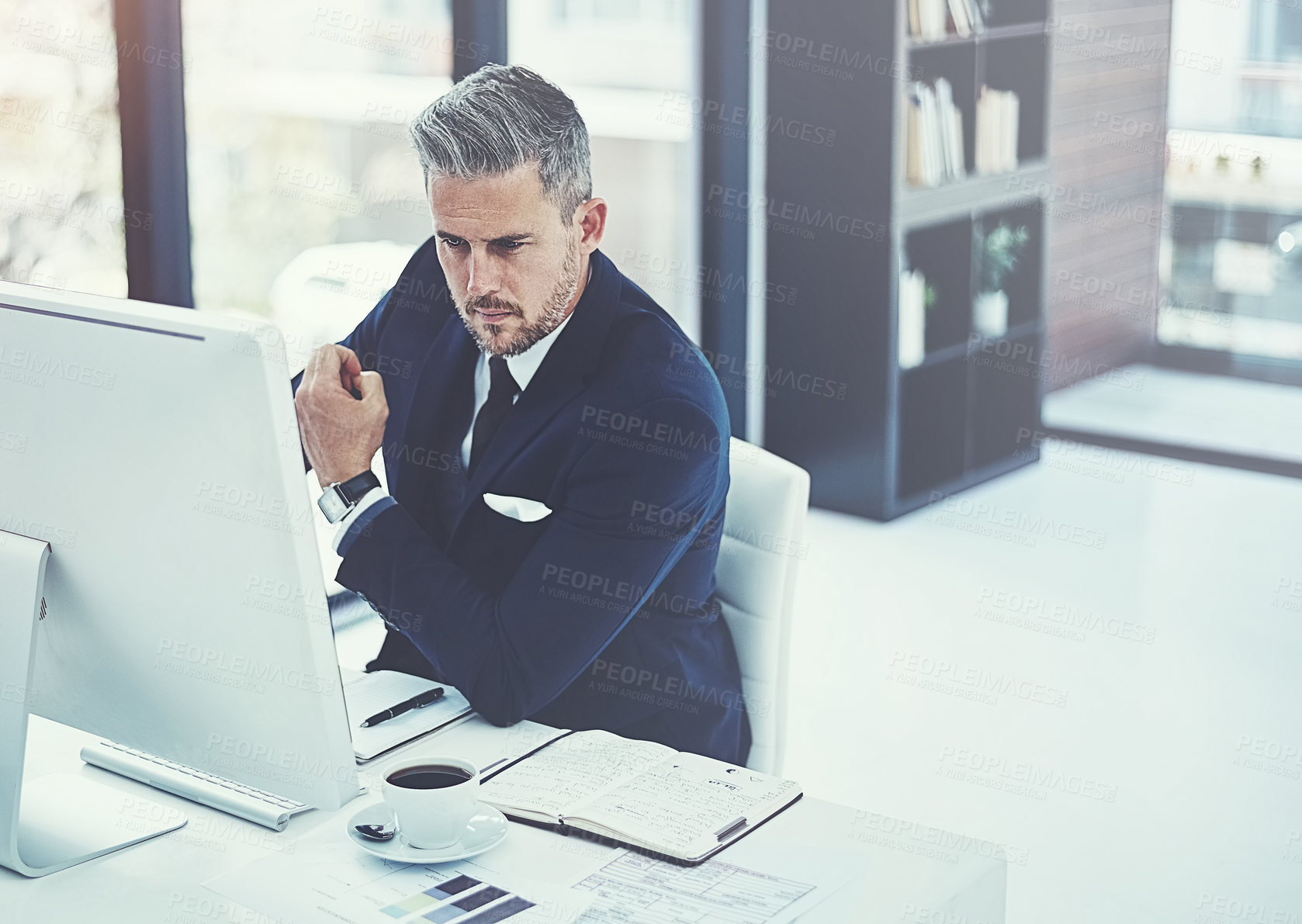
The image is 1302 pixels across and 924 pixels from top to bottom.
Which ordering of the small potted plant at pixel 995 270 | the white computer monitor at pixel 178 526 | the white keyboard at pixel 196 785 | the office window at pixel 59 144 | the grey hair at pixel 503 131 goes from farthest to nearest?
the small potted plant at pixel 995 270 < the office window at pixel 59 144 < the grey hair at pixel 503 131 < the white keyboard at pixel 196 785 < the white computer monitor at pixel 178 526

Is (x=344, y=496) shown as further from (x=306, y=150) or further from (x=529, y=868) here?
(x=306, y=150)

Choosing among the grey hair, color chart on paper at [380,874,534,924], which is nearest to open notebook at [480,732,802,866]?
color chart on paper at [380,874,534,924]

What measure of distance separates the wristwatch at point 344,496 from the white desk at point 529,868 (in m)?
0.32

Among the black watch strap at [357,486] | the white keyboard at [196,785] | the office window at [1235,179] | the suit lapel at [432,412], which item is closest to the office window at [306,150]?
the suit lapel at [432,412]

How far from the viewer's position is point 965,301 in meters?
4.90

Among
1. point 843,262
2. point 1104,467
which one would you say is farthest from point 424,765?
point 1104,467

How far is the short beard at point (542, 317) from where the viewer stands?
5.86ft

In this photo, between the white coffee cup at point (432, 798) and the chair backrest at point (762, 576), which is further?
the chair backrest at point (762, 576)

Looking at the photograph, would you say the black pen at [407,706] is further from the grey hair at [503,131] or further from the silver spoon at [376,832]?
the grey hair at [503,131]

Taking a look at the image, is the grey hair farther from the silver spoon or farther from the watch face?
the silver spoon

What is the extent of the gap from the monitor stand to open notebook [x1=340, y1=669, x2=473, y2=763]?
0.68 ft

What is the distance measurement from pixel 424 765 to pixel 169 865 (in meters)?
0.25

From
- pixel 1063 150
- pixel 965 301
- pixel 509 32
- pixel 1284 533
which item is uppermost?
pixel 509 32

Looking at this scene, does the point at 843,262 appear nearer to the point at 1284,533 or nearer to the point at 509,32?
the point at 509,32
